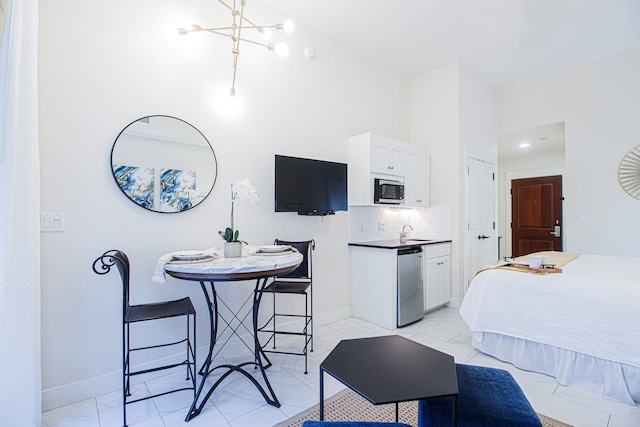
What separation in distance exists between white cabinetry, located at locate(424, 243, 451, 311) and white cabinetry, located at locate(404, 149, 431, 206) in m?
0.68

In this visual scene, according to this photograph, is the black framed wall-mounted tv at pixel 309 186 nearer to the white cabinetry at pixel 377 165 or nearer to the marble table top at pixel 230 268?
the white cabinetry at pixel 377 165

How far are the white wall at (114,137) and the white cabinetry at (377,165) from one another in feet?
2.63

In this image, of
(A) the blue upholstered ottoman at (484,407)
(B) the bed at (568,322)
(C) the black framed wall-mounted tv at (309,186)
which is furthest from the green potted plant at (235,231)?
(B) the bed at (568,322)

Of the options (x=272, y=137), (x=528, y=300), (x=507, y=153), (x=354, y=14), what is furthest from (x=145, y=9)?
(x=507, y=153)

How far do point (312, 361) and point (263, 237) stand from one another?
1.20 meters

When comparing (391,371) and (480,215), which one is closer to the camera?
(391,371)

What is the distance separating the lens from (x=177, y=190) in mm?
2488

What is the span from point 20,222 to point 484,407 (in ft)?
8.09

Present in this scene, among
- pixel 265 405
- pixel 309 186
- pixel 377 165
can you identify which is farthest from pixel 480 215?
A: pixel 265 405

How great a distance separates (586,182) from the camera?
425cm

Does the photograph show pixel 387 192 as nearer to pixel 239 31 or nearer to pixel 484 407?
pixel 239 31

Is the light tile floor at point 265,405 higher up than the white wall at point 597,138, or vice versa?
the white wall at point 597,138

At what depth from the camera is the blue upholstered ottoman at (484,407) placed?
47.3 inches

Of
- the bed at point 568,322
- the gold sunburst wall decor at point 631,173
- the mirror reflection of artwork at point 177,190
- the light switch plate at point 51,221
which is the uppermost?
the gold sunburst wall decor at point 631,173
